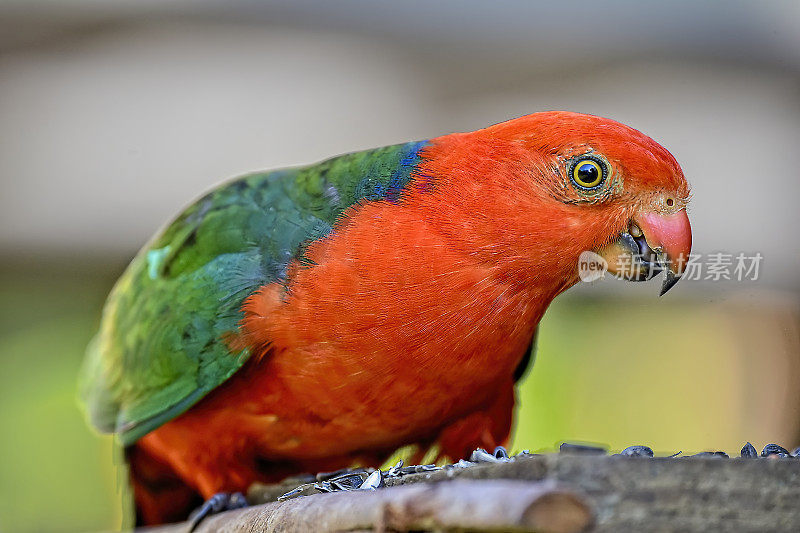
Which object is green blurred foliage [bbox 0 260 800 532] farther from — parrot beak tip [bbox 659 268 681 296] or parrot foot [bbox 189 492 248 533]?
parrot foot [bbox 189 492 248 533]

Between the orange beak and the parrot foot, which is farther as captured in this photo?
the parrot foot

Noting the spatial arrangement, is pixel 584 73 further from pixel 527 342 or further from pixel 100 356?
pixel 100 356

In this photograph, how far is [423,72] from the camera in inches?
195

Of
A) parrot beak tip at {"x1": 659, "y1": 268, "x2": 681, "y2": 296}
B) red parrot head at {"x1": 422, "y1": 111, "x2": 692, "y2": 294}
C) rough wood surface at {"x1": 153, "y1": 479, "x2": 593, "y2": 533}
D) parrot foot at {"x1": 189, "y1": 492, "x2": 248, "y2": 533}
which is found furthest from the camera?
parrot foot at {"x1": 189, "y1": 492, "x2": 248, "y2": 533}

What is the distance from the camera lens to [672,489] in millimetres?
1109

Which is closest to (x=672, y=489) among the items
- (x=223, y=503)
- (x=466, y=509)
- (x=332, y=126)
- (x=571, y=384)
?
(x=466, y=509)

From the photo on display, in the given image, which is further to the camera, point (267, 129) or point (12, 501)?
point (267, 129)

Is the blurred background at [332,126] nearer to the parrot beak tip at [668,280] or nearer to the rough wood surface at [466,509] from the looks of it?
the parrot beak tip at [668,280]

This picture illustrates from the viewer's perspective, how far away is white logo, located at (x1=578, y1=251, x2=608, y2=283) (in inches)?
85.0

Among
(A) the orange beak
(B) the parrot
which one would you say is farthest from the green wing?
(A) the orange beak

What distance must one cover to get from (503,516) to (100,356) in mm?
2470

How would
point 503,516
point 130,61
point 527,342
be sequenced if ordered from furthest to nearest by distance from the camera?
1. point 130,61
2. point 527,342
3. point 503,516

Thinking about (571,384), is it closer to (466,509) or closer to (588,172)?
(588,172)

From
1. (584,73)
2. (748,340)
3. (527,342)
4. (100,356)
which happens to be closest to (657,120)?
(584,73)
